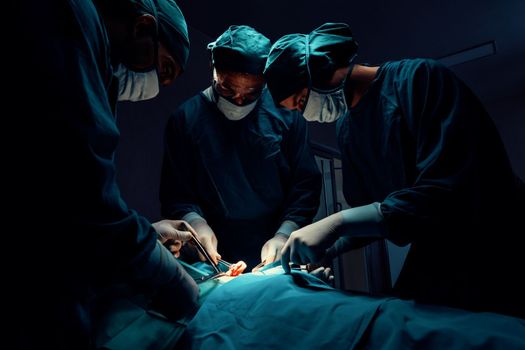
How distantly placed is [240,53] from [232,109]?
32 cm

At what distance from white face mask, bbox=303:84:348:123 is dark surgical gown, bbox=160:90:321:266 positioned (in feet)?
1.56

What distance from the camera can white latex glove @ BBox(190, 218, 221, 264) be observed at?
5.64ft

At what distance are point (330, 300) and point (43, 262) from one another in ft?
2.27

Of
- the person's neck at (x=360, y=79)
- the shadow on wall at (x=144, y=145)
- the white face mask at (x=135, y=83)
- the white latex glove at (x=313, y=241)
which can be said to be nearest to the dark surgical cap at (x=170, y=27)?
the white face mask at (x=135, y=83)

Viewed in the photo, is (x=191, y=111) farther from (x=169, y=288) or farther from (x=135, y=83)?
(x=169, y=288)

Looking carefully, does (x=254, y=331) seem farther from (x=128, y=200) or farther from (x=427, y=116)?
(x=128, y=200)

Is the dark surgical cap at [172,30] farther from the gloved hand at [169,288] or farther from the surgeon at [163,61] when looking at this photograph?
the gloved hand at [169,288]

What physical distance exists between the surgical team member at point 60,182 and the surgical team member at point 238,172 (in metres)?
1.09

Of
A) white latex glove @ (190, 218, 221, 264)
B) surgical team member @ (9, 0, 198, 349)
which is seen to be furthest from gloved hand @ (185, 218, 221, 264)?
surgical team member @ (9, 0, 198, 349)

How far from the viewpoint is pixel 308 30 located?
104 inches

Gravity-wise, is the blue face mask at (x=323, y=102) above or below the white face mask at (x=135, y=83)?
below

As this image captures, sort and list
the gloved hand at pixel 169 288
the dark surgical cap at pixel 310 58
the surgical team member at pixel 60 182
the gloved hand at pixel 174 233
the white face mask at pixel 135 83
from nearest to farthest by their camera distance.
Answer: the surgical team member at pixel 60 182, the gloved hand at pixel 169 288, the white face mask at pixel 135 83, the dark surgical cap at pixel 310 58, the gloved hand at pixel 174 233

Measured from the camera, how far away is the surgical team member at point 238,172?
2.01 m

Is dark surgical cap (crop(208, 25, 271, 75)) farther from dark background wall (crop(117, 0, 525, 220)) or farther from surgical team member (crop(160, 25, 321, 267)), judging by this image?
dark background wall (crop(117, 0, 525, 220))
